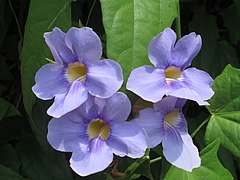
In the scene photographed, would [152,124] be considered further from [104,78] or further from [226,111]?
[226,111]

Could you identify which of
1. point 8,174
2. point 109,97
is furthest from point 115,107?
point 8,174

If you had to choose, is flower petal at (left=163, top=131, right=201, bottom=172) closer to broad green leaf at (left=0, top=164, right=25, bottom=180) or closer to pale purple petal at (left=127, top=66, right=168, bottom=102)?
pale purple petal at (left=127, top=66, right=168, bottom=102)

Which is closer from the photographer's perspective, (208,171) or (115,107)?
(115,107)

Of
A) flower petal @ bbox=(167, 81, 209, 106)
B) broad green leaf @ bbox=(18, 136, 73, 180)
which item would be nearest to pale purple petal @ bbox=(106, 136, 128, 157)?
flower petal @ bbox=(167, 81, 209, 106)

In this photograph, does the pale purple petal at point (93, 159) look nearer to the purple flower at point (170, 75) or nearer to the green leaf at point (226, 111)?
the purple flower at point (170, 75)

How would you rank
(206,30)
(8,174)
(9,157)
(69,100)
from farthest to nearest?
(206,30) < (9,157) < (8,174) < (69,100)
